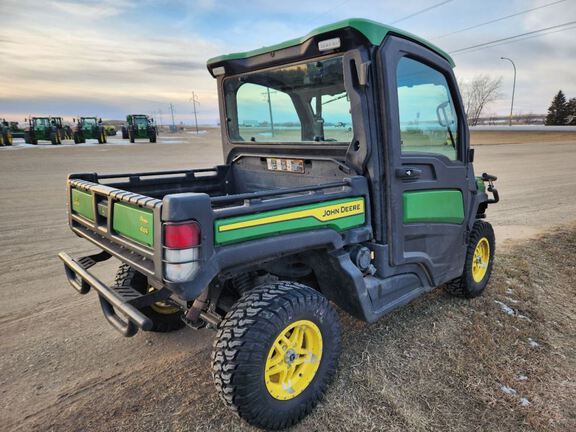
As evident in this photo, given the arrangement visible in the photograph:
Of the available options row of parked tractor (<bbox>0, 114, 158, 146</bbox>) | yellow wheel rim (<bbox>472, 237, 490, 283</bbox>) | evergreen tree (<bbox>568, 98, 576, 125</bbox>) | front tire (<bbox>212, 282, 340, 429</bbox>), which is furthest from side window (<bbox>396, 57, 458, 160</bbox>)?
evergreen tree (<bbox>568, 98, 576, 125</bbox>)

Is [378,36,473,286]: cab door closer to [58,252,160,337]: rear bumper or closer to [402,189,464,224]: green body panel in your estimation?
[402,189,464,224]: green body panel

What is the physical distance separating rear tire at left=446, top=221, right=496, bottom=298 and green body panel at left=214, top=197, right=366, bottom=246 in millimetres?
1609

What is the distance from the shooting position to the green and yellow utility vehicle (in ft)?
7.13

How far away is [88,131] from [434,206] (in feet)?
103

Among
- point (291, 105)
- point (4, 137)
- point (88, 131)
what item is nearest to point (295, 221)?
point (291, 105)

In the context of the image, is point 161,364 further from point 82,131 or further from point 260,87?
point 82,131

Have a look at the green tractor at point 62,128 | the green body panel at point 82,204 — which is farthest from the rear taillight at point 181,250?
the green tractor at point 62,128

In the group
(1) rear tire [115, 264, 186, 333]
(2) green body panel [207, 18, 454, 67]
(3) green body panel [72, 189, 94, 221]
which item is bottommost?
(1) rear tire [115, 264, 186, 333]

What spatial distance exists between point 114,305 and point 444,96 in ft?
9.78

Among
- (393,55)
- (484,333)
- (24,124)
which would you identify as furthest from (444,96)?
(24,124)

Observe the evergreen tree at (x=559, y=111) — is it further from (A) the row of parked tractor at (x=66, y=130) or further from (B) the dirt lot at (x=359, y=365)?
(B) the dirt lot at (x=359, y=365)

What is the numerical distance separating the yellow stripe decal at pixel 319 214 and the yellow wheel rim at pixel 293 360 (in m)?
0.62

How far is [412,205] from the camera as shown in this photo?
3.06m

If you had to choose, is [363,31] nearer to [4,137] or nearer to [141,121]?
[4,137]
